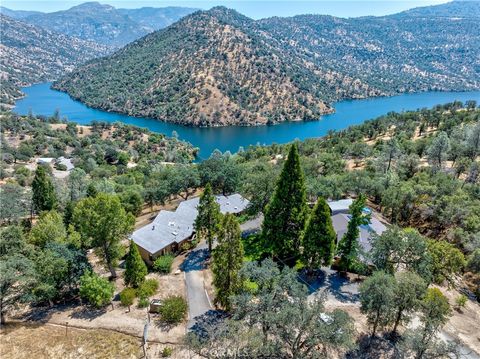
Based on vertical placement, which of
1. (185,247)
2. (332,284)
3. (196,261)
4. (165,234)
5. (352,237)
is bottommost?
(196,261)

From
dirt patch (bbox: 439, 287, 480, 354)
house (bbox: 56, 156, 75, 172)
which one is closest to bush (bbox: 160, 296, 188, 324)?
dirt patch (bbox: 439, 287, 480, 354)

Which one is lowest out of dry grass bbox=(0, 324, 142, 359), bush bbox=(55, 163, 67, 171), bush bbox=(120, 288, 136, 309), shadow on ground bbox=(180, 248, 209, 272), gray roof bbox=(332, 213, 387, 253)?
bush bbox=(55, 163, 67, 171)

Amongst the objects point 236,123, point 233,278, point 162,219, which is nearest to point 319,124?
point 236,123

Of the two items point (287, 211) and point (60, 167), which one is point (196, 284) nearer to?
point (287, 211)

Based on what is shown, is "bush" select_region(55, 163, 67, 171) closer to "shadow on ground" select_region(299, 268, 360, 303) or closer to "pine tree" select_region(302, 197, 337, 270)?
"shadow on ground" select_region(299, 268, 360, 303)

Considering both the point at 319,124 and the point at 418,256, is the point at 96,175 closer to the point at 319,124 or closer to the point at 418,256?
the point at 418,256

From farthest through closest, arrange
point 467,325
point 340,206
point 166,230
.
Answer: point 340,206
point 166,230
point 467,325

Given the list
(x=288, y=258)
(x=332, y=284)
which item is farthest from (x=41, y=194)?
(x=332, y=284)
